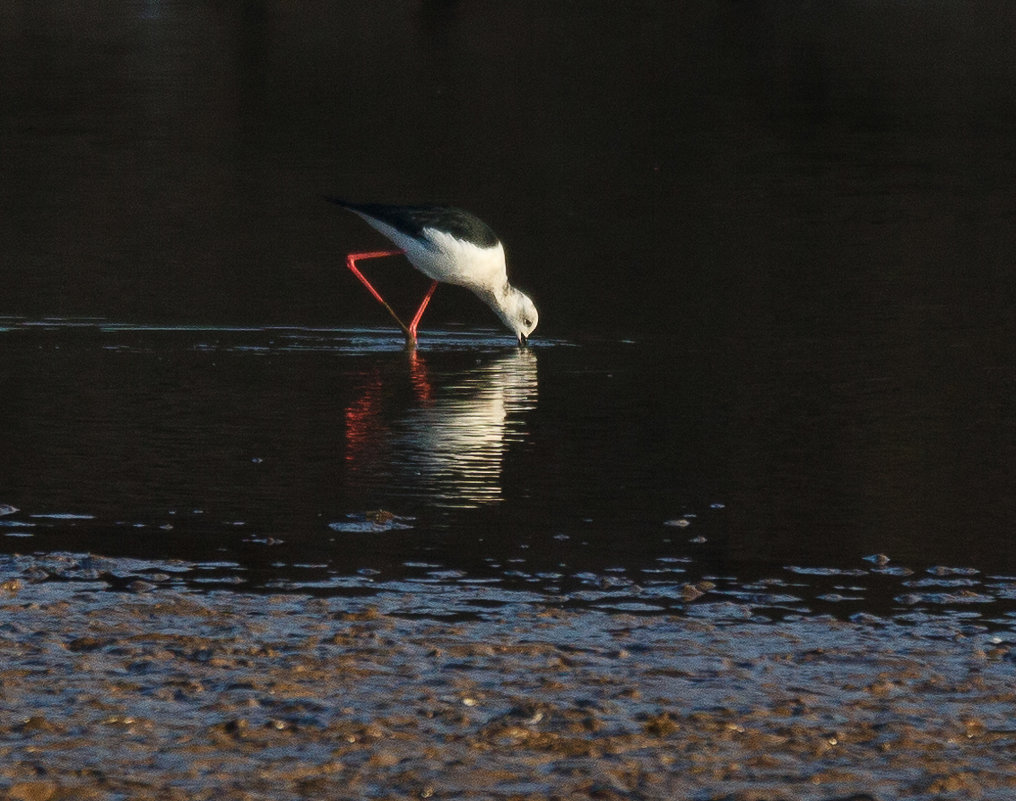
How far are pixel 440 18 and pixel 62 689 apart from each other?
4093cm

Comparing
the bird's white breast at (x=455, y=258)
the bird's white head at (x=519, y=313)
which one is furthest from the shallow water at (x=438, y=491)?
the bird's white breast at (x=455, y=258)

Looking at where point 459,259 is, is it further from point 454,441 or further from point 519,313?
point 454,441

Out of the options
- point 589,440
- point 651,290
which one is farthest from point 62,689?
point 651,290

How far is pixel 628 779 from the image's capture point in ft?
15.1

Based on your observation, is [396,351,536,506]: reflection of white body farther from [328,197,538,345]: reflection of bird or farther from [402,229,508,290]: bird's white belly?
[402,229,508,290]: bird's white belly

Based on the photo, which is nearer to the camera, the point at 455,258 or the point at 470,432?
the point at 470,432

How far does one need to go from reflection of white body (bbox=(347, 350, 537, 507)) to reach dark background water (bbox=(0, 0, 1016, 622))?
0.09ft

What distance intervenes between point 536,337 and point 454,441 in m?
3.48

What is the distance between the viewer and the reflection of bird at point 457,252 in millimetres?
12289

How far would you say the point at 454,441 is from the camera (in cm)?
905

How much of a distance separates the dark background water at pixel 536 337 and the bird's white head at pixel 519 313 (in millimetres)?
155

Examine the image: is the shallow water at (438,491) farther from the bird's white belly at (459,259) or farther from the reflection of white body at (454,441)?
the bird's white belly at (459,259)

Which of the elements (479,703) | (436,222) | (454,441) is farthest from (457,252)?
(479,703)

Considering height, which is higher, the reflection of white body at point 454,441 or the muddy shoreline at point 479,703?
the reflection of white body at point 454,441
